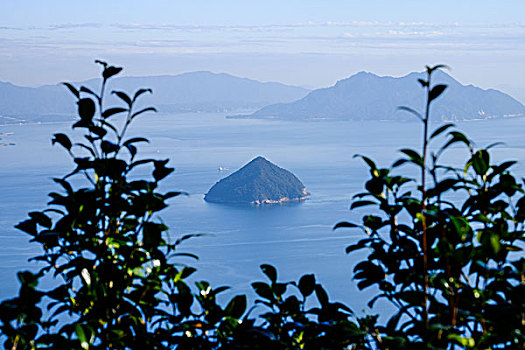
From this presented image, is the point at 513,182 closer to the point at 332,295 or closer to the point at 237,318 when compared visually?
the point at 237,318

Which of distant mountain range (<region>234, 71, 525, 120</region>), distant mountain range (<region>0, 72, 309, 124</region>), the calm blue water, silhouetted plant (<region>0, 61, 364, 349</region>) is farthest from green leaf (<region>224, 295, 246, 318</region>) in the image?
distant mountain range (<region>234, 71, 525, 120</region>)

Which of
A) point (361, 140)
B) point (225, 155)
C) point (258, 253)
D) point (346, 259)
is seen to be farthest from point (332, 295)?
point (361, 140)

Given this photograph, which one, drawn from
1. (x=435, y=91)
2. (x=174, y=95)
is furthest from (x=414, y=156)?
(x=174, y=95)

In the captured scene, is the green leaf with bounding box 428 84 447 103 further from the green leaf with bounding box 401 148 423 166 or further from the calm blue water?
the calm blue water

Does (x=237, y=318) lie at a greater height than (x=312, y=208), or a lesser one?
greater

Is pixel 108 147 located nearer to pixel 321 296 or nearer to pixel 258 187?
pixel 321 296

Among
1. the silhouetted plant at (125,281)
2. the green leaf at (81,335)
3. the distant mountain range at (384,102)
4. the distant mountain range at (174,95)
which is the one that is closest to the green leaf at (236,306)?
the silhouetted plant at (125,281)
